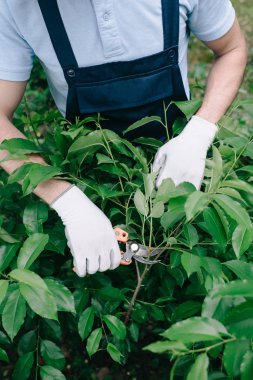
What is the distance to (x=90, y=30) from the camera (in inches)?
48.3

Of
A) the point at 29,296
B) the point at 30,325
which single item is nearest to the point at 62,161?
the point at 29,296

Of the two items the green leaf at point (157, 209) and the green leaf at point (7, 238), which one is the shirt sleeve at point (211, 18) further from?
the green leaf at point (7, 238)

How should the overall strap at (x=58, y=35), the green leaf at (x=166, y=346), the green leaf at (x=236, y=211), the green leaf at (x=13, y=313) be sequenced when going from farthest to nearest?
1. the overall strap at (x=58, y=35)
2. the green leaf at (x=13, y=313)
3. the green leaf at (x=236, y=211)
4. the green leaf at (x=166, y=346)

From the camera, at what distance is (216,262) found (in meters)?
1.00

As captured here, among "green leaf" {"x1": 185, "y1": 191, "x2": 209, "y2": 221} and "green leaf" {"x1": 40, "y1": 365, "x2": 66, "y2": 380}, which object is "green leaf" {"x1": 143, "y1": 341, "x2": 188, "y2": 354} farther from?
"green leaf" {"x1": 40, "y1": 365, "x2": 66, "y2": 380}

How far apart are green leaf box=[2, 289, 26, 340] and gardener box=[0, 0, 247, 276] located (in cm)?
24

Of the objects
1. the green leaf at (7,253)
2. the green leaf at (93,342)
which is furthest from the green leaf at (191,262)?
the green leaf at (7,253)

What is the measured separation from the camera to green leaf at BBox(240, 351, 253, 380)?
691mm

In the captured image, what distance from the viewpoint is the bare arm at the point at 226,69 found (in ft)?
4.56

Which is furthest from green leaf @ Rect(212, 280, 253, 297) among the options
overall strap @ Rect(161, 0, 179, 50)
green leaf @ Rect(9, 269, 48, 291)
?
overall strap @ Rect(161, 0, 179, 50)

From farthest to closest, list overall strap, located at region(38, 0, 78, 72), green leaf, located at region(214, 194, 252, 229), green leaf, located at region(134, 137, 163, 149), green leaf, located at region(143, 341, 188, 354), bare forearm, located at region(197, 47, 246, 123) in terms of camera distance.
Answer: bare forearm, located at region(197, 47, 246, 123) → green leaf, located at region(134, 137, 163, 149) → overall strap, located at region(38, 0, 78, 72) → green leaf, located at region(214, 194, 252, 229) → green leaf, located at region(143, 341, 188, 354)

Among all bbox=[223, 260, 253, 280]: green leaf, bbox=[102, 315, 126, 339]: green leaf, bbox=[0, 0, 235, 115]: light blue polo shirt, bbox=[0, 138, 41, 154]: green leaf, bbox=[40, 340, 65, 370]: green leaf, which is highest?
bbox=[0, 0, 235, 115]: light blue polo shirt

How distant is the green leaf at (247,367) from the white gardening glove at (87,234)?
19.2 inches

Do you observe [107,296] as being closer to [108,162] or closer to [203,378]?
[108,162]
